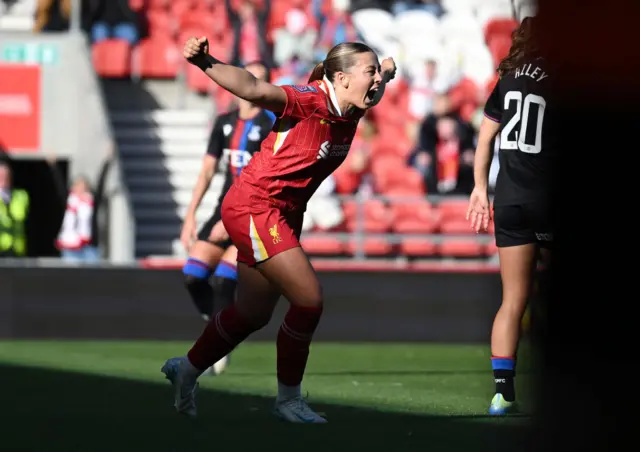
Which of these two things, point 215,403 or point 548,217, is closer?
point 548,217

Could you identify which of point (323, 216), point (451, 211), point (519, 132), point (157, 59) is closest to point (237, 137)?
point (519, 132)

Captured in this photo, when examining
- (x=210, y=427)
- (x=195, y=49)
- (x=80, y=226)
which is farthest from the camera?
(x=80, y=226)

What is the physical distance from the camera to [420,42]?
61.1ft

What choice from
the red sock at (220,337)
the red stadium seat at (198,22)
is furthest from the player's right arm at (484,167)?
the red stadium seat at (198,22)

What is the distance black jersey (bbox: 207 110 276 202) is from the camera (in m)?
8.42

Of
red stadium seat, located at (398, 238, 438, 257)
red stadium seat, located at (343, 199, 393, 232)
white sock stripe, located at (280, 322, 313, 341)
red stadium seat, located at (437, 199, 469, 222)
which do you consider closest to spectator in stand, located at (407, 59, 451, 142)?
red stadium seat, located at (437, 199, 469, 222)

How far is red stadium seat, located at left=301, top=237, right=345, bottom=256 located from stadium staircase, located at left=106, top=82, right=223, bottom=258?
7.19 feet

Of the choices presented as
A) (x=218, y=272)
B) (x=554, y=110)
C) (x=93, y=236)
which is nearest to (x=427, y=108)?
(x=93, y=236)

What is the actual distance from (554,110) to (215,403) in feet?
16.3

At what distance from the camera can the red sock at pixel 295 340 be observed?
19.1 ft

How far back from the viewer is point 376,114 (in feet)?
56.1

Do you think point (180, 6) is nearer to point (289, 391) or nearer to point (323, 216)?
point (323, 216)

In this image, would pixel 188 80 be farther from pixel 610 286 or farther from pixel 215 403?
pixel 610 286

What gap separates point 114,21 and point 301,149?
12793 mm
